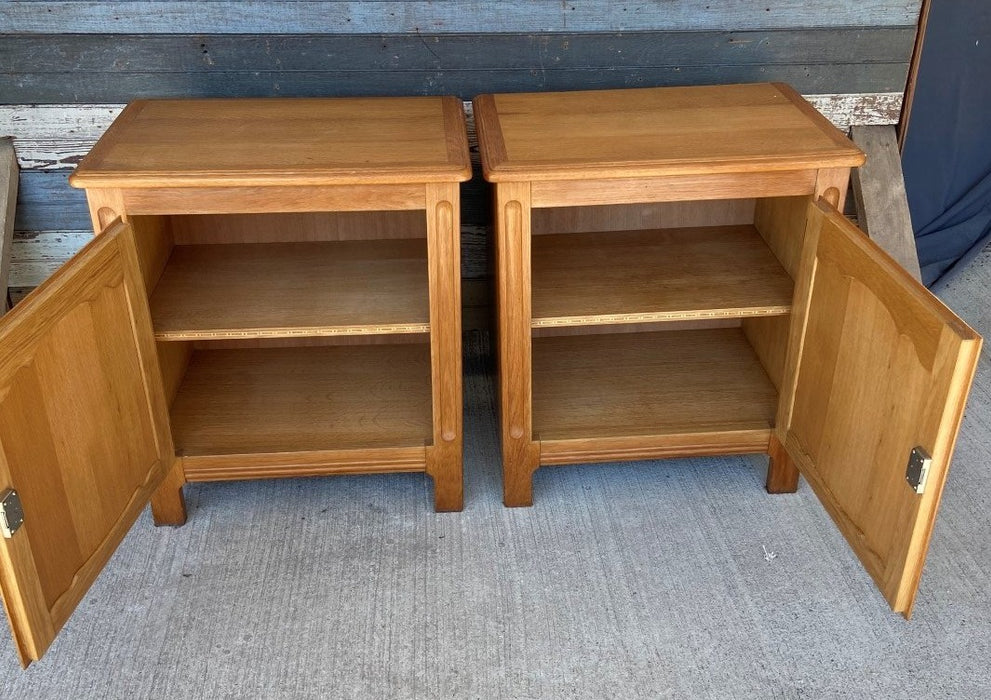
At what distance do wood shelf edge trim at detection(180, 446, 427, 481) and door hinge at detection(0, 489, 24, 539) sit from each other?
55cm

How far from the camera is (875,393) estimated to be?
4.35 feet

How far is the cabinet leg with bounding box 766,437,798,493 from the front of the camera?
1755 mm

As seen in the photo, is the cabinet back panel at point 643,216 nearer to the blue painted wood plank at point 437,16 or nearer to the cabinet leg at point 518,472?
the blue painted wood plank at point 437,16

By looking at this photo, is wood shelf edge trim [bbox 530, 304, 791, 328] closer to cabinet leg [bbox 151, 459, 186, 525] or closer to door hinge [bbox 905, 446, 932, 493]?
door hinge [bbox 905, 446, 932, 493]

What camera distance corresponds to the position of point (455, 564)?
164cm

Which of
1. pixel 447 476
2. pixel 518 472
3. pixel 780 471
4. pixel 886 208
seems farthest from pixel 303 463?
pixel 886 208

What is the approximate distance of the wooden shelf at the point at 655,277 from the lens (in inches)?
64.8

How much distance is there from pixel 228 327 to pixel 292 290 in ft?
0.54

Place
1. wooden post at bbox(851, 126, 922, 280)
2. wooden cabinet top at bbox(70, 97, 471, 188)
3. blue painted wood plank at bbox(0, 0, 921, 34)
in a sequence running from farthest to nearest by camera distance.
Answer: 1. wooden post at bbox(851, 126, 922, 280)
2. blue painted wood plank at bbox(0, 0, 921, 34)
3. wooden cabinet top at bbox(70, 97, 471, 188)

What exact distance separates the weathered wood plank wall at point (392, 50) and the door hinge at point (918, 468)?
1.02 m

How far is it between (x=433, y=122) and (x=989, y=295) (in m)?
1.65

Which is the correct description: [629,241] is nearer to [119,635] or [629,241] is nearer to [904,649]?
[904,649]

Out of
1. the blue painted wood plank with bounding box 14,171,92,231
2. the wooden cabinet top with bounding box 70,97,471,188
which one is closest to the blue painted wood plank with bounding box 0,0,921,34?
the wooden cabinet top with bounding box 70,97,471,188

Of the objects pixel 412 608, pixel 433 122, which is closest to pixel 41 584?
pixel 412 608
